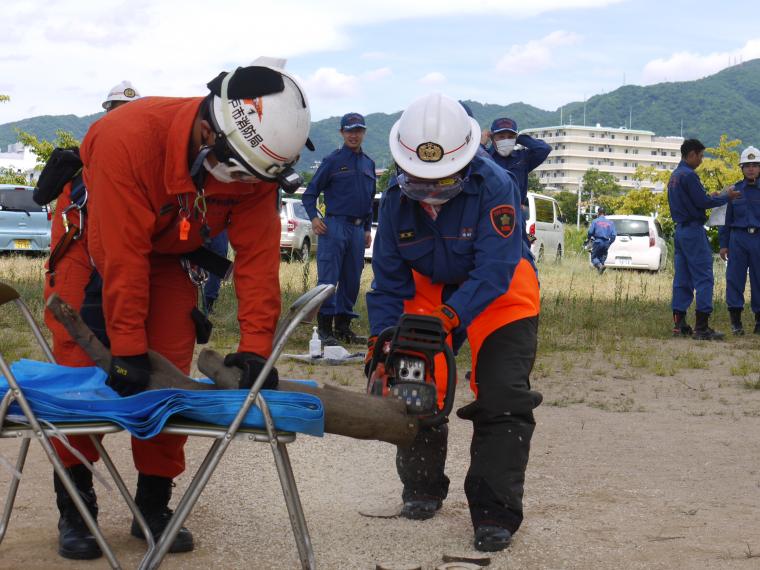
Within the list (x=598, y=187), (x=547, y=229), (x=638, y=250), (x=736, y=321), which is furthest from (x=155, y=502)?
(x=598, y=187)

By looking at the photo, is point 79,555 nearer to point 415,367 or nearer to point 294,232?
point 415,367

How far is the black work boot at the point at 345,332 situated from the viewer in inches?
406

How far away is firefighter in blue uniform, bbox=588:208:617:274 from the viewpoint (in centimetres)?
2317

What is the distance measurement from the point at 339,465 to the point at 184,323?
1775mm

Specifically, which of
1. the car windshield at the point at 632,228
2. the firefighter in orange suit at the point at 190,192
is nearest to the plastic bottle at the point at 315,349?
the firefighter in orange suit at the point at 190,192

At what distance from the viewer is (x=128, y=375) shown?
11.7 ft

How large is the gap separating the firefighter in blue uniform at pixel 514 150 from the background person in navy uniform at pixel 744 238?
11.9 ft

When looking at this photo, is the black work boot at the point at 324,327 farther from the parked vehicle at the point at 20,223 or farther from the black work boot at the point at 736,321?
the parked vehicle at the point at 20,223

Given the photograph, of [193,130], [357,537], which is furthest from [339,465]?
[193,130]

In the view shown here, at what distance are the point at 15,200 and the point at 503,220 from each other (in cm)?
1715

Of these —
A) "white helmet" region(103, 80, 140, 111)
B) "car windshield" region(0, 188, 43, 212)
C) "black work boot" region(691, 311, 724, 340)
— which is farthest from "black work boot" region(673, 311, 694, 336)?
"car windshield" region(0, 188, 43, 212)

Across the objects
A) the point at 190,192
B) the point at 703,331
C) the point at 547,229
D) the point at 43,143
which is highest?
the point at 43,143

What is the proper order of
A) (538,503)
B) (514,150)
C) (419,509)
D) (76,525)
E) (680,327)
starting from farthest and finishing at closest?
(680,327)
(514,150)
(538,503)
(419,509)
(76,525)

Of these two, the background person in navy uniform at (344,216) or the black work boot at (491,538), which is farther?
the background person in navy uniform at (344,216)
